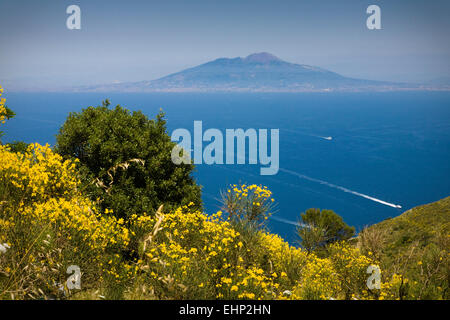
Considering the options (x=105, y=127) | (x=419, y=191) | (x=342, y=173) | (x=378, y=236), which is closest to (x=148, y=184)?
(x=105, y=127)

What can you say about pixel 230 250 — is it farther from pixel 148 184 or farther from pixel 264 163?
pixel 264 163

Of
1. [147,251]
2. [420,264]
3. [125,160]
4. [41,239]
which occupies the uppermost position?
[125,160]

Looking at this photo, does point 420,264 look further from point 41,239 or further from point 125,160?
point 125,160

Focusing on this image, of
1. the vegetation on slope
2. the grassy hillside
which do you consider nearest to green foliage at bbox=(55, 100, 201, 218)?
the vegetation on slope

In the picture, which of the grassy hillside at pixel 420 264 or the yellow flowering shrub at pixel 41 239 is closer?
the yellow flowering shrub at pixel 41 239

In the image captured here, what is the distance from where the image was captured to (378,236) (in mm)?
10469

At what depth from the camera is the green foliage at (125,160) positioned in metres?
14.4

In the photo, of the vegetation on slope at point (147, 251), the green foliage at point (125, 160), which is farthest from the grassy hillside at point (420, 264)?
the green foliage at point (125, 160)

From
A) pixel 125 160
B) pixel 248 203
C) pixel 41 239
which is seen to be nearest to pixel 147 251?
pixel 41 239

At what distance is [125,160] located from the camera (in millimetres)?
15164

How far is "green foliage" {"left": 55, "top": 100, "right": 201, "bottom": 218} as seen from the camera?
1438cm

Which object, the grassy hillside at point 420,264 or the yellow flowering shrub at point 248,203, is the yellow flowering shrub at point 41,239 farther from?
the grassy hillside at point 420,264

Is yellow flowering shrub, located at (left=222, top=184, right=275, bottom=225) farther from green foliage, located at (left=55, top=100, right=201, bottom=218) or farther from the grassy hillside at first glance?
green foliage, located at (left=55, top=100, right=201, bottom=218)
